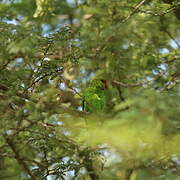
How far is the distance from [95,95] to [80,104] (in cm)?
23

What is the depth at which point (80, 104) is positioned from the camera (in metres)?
3.26

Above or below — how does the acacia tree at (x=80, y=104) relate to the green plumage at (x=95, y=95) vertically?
above

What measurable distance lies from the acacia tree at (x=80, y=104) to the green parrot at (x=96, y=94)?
0.06 meters

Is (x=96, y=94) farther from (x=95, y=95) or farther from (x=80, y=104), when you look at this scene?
(x=80, y=104)

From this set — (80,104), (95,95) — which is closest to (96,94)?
(95,95)

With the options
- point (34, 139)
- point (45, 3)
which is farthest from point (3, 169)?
point (45, 3)

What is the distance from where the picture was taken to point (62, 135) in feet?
6.54

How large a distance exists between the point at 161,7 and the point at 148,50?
725 millimetres

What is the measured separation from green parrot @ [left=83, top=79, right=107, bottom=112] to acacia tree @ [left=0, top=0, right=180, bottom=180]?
60mm

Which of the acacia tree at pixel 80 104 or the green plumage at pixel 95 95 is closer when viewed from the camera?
the acacia tree at pixel 80 104

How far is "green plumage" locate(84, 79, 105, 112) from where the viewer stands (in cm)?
310

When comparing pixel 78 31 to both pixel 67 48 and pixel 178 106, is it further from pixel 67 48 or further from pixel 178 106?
pixel 178 106

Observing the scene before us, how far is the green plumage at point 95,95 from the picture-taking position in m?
3.10

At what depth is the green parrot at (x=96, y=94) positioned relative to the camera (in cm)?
311
